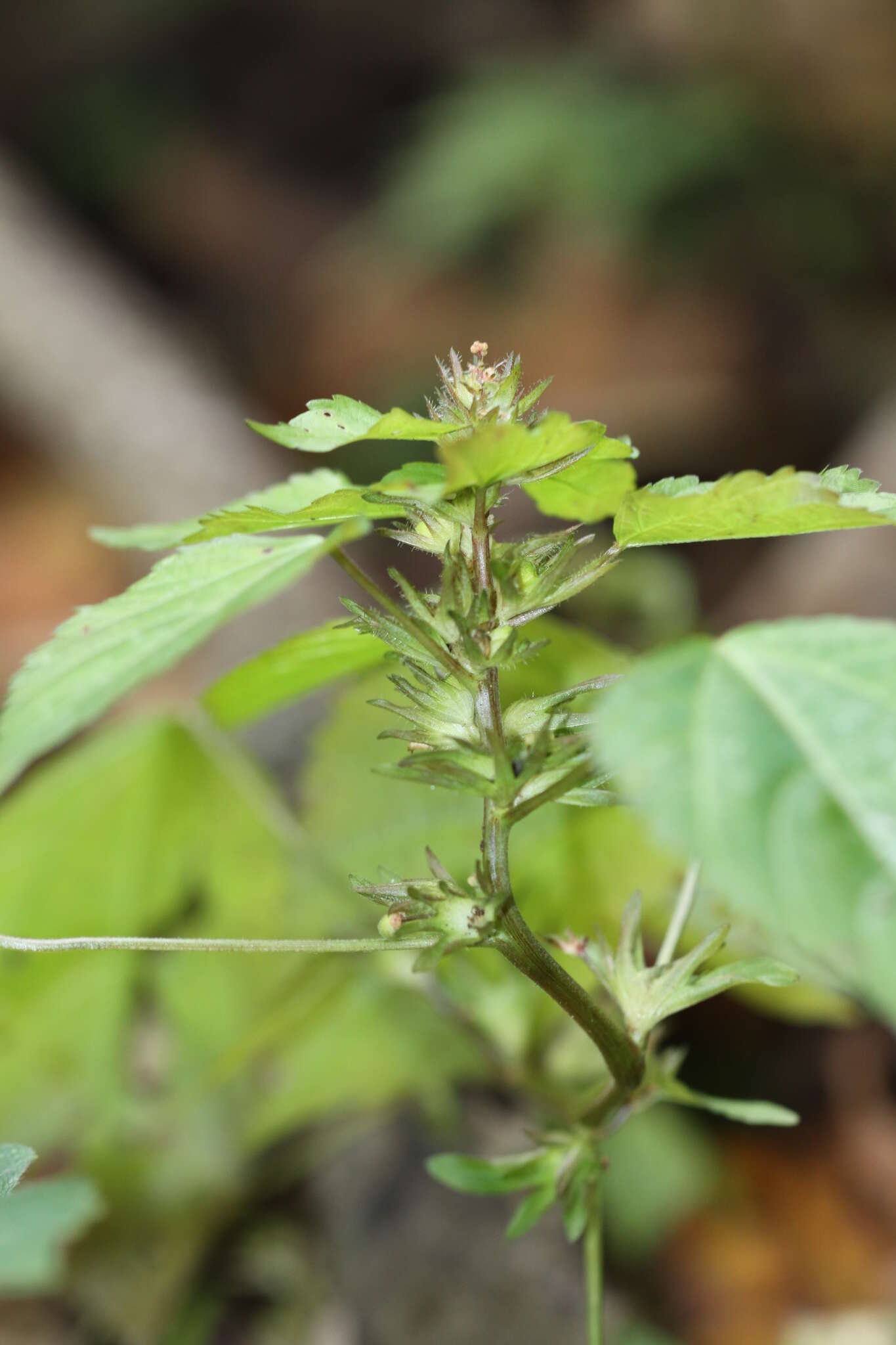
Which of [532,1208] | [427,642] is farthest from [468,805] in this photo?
[427,642]

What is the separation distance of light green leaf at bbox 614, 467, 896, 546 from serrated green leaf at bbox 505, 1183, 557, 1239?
1.28 feet

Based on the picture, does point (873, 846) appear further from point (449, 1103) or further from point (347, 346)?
point (347, 346)

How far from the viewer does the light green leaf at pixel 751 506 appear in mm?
510

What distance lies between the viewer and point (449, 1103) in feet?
4.38

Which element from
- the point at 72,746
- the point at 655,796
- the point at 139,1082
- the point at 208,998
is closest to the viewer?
the point at 655,796

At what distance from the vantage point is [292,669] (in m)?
0.80

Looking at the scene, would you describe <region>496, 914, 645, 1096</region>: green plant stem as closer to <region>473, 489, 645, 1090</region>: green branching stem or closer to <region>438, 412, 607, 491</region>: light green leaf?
<region>473, 489, 645, 1090</region>: green branching stem

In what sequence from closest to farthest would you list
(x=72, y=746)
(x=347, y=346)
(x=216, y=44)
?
(x=72, y=746), (x=347, y=346), (x=216, y=44)

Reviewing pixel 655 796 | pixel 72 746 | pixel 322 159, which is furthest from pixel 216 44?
pixel 655 796

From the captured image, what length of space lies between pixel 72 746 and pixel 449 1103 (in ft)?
5.04

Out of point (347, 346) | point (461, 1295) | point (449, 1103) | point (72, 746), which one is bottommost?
point (461, 1295)

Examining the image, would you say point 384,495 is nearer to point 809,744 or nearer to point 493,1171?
point 809,744

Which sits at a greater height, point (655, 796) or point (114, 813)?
point (114, 813)

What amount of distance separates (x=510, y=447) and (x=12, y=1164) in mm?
430
